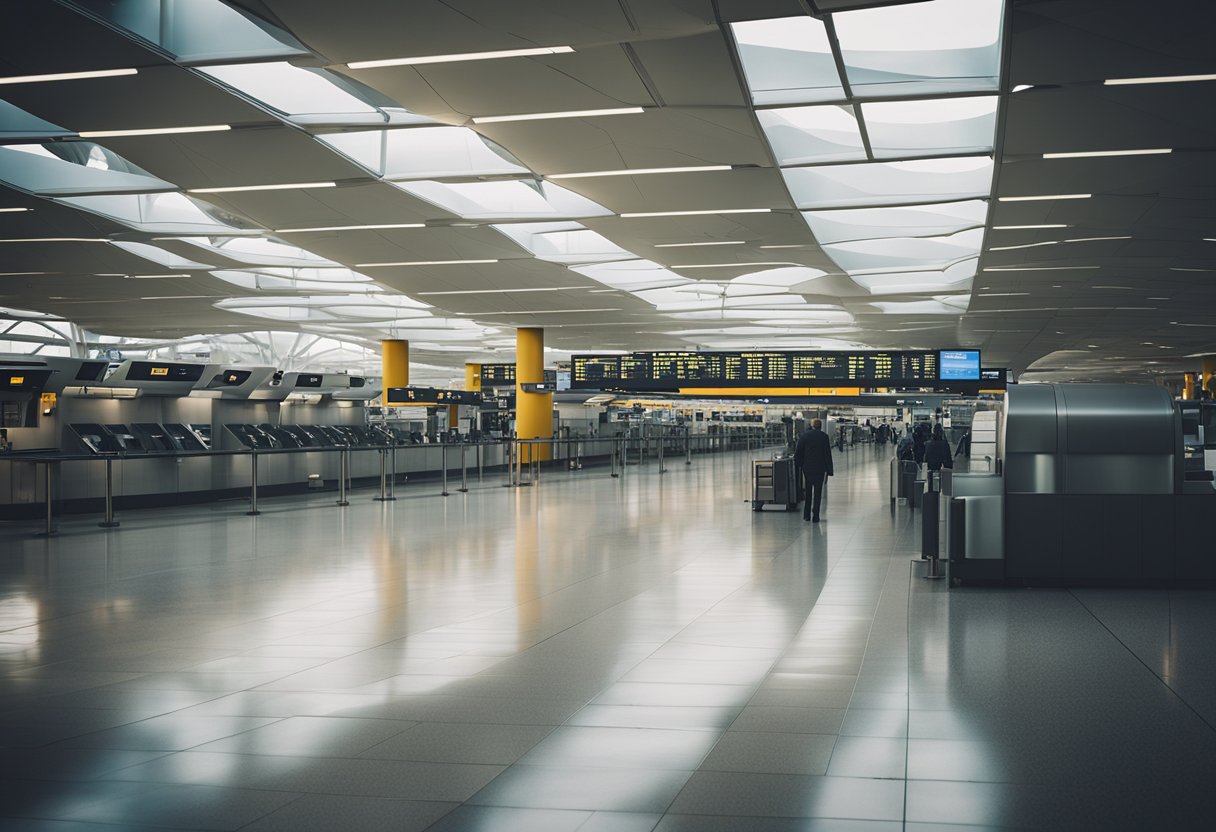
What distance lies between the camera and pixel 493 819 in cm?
363

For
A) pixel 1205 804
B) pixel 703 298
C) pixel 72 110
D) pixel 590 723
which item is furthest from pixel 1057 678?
pixel 703 298

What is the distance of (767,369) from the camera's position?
36438 millimetres

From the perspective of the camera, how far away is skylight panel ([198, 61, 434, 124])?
11914 millimetres

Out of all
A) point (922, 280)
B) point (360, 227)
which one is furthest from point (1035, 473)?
point (922, 280)

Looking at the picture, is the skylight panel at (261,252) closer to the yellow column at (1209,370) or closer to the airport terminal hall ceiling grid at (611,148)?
the airport terminal hall ceiling grid at (611,148)

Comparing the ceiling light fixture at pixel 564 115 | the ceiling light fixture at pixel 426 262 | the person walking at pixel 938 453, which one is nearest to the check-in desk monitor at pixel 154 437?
the ceiling light fixture at pixel 426 262

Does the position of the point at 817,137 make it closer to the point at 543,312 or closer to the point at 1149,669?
the point at 1149,669

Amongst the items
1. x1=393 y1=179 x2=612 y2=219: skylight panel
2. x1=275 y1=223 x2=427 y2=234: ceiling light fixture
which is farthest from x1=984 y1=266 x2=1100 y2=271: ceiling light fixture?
x1=275 y1=223 x2=427 y2=234: ceiling light fixture

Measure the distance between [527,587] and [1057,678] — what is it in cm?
482

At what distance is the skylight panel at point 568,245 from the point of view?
20583mm

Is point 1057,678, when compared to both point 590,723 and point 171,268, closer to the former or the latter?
point 590,723

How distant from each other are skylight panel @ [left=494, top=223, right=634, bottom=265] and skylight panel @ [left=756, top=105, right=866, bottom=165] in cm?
766

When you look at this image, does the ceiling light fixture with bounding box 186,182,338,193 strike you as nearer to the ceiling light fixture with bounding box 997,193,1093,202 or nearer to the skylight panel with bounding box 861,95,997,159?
the skylight panel with bounding box 861,95,997,159

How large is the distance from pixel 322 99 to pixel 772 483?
34.0 feet
